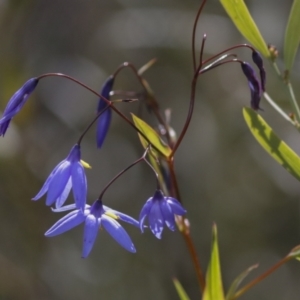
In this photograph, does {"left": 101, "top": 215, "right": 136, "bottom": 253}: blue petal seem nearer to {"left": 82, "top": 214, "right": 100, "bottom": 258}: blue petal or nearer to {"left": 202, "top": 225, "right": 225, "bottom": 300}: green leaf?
{"left": 82, "top": 214, "right": 100, "bottom": 258}: blue petal

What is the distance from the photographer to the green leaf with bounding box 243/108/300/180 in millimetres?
1275

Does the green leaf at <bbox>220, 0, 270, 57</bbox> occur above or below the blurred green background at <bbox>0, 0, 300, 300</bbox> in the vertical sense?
above

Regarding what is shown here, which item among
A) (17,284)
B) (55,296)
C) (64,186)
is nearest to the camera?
(64,186)

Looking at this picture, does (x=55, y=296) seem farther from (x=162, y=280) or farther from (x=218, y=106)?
(x=218, y=106)

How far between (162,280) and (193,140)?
84cm

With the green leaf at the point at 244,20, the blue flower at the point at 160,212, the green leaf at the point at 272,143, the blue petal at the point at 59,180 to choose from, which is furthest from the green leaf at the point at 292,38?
the blue petal at the point at 59,180

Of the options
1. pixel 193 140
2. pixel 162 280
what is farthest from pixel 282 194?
pixel 162 280

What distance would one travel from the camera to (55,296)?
3.30 m

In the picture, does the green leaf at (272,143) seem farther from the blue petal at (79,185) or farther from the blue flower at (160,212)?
the blue petal at (79,185)

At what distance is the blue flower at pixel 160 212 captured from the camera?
3.76ft

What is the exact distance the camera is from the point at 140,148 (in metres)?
3.53

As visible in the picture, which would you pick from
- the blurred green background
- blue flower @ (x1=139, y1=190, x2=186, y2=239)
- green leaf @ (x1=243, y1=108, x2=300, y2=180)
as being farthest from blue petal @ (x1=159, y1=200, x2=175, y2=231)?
the blurred green background

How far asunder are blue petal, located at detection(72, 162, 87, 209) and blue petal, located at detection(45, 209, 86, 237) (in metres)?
0.06

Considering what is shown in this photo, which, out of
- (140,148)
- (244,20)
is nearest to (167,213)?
(244,20)
